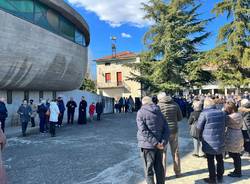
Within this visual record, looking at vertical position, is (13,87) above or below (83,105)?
above

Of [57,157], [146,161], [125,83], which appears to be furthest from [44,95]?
[125,83]

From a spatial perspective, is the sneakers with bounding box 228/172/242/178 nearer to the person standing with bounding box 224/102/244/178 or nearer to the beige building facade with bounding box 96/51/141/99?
the person standing with bounding box 224/102/244/178

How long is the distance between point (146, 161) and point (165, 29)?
23.9 metres

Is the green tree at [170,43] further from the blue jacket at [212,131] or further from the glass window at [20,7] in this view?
the blue jacket at [212,131]

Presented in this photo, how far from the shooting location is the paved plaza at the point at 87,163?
6324mm

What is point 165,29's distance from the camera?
91.4ft

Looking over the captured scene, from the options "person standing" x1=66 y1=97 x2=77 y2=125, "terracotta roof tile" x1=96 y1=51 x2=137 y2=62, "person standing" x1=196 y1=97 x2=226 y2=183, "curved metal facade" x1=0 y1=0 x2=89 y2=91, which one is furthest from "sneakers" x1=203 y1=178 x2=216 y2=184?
"terracotta roof tile" x1=96 y1=51 x2=137 y2=62

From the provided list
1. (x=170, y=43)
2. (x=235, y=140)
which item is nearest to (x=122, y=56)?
(x=170, y=43)

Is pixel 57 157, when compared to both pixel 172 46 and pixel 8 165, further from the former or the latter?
pixel 172 46

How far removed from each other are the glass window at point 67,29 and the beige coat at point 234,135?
17.5 meters

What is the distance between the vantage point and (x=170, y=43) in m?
27.0

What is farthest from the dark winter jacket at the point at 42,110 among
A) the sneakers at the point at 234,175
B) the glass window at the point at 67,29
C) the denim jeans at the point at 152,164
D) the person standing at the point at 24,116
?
the sneakers at the point at 234,175

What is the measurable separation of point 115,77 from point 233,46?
103ft

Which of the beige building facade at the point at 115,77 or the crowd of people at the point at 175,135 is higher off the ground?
the beige building facade at the point at 115,77
